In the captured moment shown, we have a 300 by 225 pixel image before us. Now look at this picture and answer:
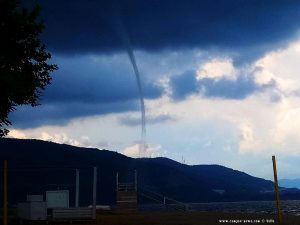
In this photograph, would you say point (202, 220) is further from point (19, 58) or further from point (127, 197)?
point (127, 197)

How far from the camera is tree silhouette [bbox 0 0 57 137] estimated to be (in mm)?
29927

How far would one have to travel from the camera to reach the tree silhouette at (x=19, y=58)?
2993cm

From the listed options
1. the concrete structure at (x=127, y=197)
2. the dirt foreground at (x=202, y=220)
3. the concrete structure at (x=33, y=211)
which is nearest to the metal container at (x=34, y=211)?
the concrete structure at (x=33, y=211)

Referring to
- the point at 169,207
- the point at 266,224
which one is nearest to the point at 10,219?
the point at 266,224

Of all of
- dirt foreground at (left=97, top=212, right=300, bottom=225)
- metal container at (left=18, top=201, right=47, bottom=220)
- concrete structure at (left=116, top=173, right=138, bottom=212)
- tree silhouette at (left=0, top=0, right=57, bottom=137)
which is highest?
tree silhouette at (left=0, top=0, right=57, bottom=137)

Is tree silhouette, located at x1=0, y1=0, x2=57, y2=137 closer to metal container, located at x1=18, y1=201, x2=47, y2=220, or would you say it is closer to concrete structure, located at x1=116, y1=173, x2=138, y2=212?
metal container, located at x1=18, y1=201, x2=47, y2=220

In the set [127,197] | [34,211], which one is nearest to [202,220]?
[34,211]

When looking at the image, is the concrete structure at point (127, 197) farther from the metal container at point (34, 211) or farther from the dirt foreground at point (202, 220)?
the metal container at point (34, 211)

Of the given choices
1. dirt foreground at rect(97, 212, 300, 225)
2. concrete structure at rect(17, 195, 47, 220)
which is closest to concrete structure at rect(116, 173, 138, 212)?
dirt foreground at rect(97, 212, 300, 225)

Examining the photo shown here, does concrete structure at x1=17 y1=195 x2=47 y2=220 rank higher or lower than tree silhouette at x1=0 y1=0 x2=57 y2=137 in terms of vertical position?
lower

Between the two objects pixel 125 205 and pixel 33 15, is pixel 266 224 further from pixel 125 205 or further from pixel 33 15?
pixel 125 205

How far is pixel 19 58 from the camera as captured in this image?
105 ft

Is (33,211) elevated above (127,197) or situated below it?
below

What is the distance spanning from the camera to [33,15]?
33625mm
